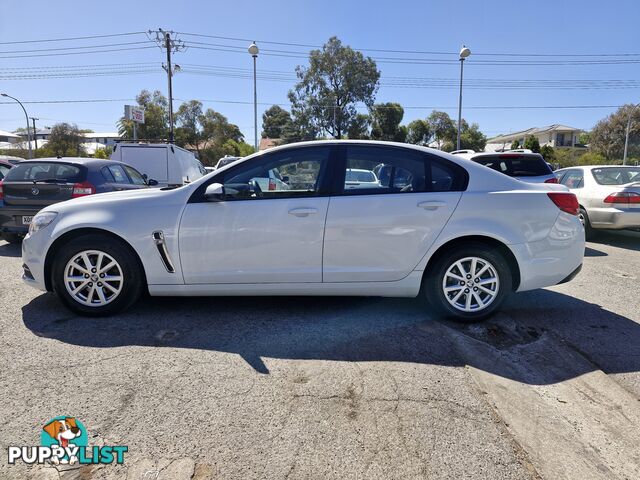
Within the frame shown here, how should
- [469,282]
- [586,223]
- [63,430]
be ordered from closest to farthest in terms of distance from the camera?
1. [63,430]
2. [469,282]
3. [586,223]

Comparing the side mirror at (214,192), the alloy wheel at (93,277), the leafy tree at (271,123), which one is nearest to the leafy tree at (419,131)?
the leafy tree at (271,123)

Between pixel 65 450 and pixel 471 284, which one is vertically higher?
pixel 471 284

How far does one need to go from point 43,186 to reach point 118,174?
130 centimetres

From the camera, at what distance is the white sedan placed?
151 inches

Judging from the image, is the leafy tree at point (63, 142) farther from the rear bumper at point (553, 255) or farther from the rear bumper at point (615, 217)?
the rear bumper at point (553, 255)

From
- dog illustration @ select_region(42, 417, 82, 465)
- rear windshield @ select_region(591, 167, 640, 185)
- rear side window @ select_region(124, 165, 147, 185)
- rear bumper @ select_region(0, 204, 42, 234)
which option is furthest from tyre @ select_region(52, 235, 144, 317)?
rear windshield @ select_region(591, 167, 640, 185)

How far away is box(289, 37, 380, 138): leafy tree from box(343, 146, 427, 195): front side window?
3914 centimetres

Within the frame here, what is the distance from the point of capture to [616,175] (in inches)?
340

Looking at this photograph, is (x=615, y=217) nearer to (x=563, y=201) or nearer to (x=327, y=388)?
(x=563, y=201)

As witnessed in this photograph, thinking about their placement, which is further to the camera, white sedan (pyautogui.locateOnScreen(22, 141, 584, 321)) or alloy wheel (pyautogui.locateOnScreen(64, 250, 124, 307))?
alloy wheel (pyautogui.locateOnScreen(64, 250, 124, 307))

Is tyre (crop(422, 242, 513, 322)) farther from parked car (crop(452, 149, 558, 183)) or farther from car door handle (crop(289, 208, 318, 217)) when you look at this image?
parked car (crop(452, 149, 558, 183))

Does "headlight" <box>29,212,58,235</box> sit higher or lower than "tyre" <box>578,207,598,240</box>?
higher

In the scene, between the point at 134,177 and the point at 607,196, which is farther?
the point at 134,177

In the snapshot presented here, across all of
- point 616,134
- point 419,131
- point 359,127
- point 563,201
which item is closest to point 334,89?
point 359,127
